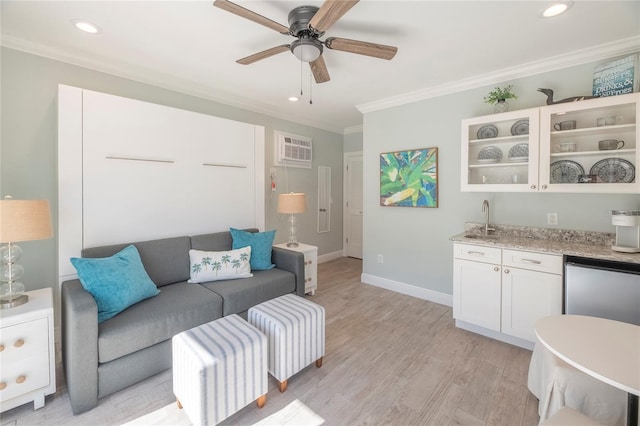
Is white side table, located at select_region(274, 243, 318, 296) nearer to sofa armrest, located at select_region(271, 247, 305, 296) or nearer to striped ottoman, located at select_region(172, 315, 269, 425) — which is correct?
sofa armrest, located at select_region(271, 247, 305, 296)

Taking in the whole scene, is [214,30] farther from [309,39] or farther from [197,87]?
[197,87]

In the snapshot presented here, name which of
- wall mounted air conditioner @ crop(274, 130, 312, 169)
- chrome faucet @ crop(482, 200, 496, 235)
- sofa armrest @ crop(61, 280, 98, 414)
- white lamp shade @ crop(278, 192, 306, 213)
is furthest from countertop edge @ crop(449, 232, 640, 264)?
sofa armrest @ crop(61, 280, 98, 414)

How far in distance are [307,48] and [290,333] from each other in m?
2.00

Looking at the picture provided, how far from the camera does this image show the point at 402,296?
3.55m

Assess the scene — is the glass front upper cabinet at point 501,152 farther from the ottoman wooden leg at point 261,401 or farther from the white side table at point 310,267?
the ottoman wooden leg at point 261,401

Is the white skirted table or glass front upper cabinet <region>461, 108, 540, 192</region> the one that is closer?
the white skirted table

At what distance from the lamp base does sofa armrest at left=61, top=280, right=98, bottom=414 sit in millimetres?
341

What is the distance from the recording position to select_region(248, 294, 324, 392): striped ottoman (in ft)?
6.09

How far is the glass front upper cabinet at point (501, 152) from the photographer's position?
8.11 feet

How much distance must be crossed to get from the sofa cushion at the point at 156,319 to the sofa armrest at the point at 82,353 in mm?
58

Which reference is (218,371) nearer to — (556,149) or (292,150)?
(556,149)

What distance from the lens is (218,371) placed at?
1.50 m

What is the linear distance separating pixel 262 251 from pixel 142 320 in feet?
Answer: 4.34

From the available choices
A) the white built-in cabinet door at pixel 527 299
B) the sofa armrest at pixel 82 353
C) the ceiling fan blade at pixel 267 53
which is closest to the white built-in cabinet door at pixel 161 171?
the sofa armrest at pixel 82 353
